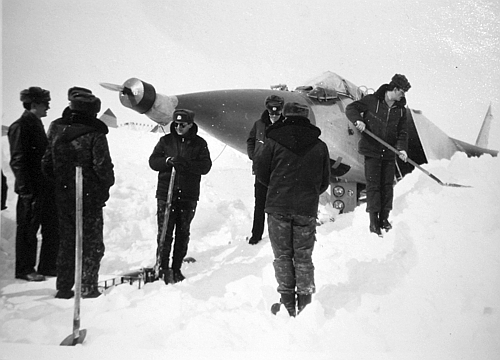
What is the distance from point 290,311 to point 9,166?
5.99 ft

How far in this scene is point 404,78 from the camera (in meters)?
2.16

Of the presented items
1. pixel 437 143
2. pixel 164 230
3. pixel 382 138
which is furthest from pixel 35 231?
pixel 437 143

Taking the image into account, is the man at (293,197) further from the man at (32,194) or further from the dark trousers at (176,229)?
the man at (32,194)

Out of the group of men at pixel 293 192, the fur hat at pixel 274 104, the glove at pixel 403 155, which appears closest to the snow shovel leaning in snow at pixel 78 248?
the group of men at pixel 293 192

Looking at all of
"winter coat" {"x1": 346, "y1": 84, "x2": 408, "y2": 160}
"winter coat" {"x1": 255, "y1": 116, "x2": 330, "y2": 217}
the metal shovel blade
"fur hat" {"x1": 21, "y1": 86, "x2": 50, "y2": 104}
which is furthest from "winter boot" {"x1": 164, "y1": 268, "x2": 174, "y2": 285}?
"winter coat" {"x1": 346, "y1": 84, "x2": 408, "y2": 160}

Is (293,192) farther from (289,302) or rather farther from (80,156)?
(80,156)

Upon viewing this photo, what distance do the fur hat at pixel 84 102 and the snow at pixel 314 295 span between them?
0.28 metres

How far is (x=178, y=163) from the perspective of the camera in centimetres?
202

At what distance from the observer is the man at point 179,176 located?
205cm

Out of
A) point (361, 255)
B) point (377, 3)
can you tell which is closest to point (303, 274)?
point (361, 255)

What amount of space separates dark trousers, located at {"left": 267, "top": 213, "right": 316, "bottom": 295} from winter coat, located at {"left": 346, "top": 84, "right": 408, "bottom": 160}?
2.48 ft

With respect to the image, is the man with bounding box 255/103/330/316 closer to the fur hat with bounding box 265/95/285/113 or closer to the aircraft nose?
the fur hat with bounding box 265/95/285/113

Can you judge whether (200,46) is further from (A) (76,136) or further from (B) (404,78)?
Result: (B) (404,78)

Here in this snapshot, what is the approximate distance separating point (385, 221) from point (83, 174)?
1663 mm
